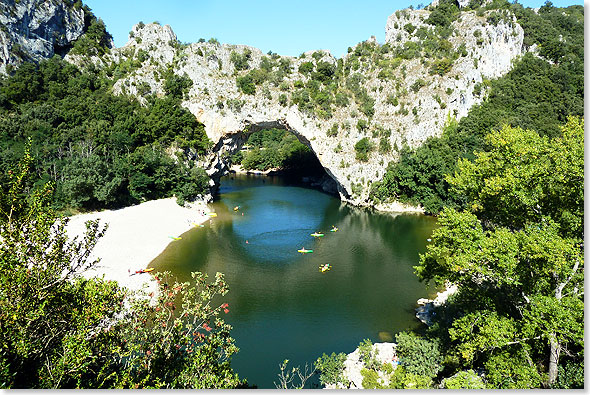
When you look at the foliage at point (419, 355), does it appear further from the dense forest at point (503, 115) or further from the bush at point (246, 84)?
the bush at point (246, 84)

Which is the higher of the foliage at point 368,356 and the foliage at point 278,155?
the foliage at point 278,155

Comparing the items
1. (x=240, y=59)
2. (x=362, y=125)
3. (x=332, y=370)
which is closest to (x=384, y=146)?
(x=362, y=125)

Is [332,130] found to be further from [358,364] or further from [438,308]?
[358,364]

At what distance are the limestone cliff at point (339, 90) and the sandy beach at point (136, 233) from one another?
12.0 meters

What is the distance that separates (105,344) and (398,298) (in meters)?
18.7

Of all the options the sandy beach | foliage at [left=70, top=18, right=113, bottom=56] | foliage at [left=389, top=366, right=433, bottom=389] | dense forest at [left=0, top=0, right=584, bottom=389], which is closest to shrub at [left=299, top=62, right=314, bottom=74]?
the sandy beach

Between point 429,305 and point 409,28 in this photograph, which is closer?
point 429,305

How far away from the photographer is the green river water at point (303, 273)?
1850 centimetres

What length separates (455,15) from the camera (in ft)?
197

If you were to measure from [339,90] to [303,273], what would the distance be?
3492 cm

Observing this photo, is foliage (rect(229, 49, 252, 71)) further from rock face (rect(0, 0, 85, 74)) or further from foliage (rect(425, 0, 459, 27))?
foliage (rect(425, 0, 459, 27))

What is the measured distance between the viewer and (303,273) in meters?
27.4

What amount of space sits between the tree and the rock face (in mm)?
57403

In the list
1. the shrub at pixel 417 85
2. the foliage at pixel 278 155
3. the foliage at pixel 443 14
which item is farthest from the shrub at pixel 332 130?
the foliage at pixel 443 14
